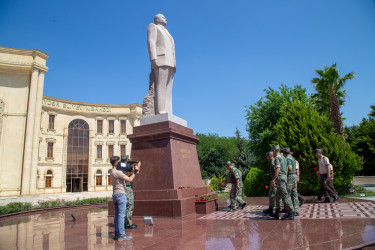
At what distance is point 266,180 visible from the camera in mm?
15289

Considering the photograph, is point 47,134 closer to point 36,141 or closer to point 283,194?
point 36,141

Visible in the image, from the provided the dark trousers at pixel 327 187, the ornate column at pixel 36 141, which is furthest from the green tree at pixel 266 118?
the ornate column at pixel 36 141

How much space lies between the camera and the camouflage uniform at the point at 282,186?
→ 610cm

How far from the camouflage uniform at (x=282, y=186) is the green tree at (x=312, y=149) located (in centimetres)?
811

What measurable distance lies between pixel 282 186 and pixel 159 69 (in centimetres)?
572

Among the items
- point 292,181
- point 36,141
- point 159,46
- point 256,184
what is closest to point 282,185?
point 292,181

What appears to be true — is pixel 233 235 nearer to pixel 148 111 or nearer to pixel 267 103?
pixel 148 111

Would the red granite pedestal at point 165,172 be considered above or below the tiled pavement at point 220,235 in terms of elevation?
above

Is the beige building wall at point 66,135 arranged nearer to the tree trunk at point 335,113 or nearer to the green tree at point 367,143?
the tree trunk at point 335,113

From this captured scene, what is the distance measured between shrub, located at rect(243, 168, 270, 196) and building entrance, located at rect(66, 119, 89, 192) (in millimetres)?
30823

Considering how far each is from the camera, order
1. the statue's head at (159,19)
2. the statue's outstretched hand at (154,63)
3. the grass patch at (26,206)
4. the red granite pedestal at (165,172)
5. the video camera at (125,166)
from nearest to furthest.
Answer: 1. the video camera at (125,166)
2. the red granite pedestal at (165,172)
3. the statue's outstretched hand at (154,63)
4. the statue's head at (159,19)
5. the grass patch at (26,206)

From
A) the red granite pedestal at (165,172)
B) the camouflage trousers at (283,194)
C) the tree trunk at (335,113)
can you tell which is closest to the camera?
the camouflage trousers at (283,194)

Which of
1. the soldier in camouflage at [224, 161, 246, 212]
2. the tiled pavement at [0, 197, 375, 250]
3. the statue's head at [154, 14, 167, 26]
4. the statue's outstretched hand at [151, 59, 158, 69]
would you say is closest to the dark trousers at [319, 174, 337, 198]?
the tiled pavement at [0, 197, 375, 250]

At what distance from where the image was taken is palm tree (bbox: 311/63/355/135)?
19250mm
